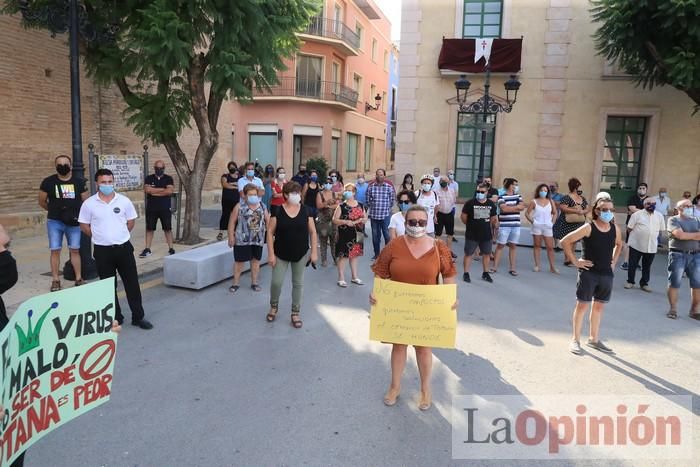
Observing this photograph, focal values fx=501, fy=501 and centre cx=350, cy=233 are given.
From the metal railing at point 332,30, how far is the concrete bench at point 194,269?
72.2ft

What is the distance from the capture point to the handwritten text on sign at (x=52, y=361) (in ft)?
7.97

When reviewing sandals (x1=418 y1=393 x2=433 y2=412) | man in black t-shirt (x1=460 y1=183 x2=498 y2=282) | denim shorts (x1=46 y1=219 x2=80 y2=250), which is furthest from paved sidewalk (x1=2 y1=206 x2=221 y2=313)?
man in black t-shirt (x1=460 y1=183 x2=498 y2=282)

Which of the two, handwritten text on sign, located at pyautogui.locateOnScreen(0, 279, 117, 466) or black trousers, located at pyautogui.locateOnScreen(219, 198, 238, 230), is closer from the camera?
handwritten text on sign, located at pyautogui.locateOnScreen(0, 279, 117, 466)

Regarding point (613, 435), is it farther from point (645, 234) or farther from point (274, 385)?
point (645, 234)

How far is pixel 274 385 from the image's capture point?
14.9 feet

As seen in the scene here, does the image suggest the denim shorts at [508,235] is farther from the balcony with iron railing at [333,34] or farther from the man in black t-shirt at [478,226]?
the balcony with iron railing at [333,34]

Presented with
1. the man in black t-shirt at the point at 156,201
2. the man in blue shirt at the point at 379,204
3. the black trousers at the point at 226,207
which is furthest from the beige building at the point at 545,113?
the man in black t-shirt at the point at 156,201

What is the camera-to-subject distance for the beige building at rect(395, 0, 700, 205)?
51.4ft

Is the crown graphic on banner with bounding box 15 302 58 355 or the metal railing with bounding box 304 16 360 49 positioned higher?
the metal railing with bounding box 304 16 360 49

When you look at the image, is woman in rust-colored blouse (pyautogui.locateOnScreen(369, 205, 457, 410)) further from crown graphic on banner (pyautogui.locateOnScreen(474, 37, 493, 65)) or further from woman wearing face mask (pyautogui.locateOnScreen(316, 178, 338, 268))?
crown graphic on banner (pyautogui.locateOnScreen(474, 37, 493, 65))

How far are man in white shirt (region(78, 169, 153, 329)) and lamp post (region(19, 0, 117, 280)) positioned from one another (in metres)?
2.13

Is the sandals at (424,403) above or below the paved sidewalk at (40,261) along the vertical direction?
below

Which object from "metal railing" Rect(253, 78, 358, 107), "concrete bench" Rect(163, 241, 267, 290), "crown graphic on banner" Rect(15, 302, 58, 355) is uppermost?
"metal railing" Rect(253, 78, 358, 107)

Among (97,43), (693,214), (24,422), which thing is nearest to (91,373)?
(24,422)
